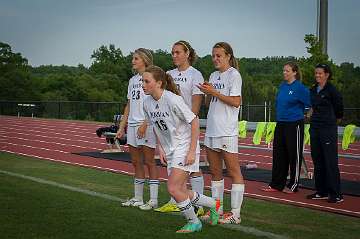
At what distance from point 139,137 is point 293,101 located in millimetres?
3083

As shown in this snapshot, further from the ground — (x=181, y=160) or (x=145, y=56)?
(x=145, y=56)

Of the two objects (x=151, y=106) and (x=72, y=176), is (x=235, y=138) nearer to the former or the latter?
(x=151, y=106)

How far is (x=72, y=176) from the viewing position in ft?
37.2

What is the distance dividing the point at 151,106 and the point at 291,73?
386 centimetres

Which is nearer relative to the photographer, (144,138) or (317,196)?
(144,138)

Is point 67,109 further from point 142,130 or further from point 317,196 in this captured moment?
point 142,130

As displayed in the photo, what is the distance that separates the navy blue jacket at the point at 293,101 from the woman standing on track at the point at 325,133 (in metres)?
0.34

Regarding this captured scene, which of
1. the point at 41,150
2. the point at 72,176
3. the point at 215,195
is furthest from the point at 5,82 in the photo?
the point at 215,195

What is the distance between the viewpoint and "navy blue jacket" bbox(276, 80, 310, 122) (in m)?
9.82

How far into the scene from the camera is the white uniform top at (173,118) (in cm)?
644

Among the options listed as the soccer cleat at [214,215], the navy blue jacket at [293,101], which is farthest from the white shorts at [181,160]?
the navy blue jacket at [293,101]

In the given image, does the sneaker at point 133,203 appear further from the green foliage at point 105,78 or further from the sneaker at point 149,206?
the green foliage at point 105,78

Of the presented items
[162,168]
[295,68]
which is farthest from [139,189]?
[162,168]

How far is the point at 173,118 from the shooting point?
6.48m
